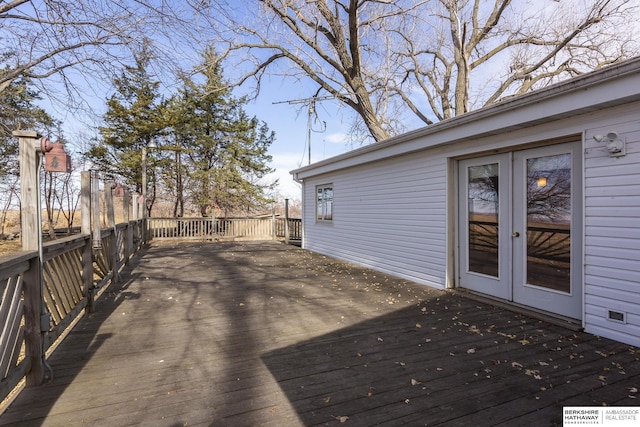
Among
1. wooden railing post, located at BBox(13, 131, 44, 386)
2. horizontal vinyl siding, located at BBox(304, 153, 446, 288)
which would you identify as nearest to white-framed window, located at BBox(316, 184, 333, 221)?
horizontal vinyl siding, located at BBox(304, 153, 446, 288)

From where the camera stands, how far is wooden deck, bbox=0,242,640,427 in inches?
76.4

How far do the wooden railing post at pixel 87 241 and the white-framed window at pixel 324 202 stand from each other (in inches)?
230

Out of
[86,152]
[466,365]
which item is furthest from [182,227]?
[466,365]

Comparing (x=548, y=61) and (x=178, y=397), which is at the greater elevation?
(x=548, y=61)

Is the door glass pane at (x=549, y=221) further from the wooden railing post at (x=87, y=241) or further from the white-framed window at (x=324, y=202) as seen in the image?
the white-framed window at (x=324, y=202)

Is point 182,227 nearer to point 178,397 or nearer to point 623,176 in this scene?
point 178,397

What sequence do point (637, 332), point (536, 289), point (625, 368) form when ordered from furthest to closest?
point (536, 289) < point (637, 332) < point (625, 368)

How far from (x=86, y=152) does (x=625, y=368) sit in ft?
62.2

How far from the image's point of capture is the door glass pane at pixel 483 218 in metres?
4.37

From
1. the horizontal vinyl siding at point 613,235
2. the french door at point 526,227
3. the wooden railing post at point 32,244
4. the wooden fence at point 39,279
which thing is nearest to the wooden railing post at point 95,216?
the wooden fence at point 39,279

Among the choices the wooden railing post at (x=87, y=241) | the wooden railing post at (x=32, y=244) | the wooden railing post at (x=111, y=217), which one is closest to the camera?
the wooden railing post at (x=32, y=244)

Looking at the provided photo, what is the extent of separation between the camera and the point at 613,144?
3.04m

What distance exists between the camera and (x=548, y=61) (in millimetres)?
12234

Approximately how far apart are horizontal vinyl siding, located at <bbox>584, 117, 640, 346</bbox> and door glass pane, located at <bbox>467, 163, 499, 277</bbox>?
1138 millimetres
